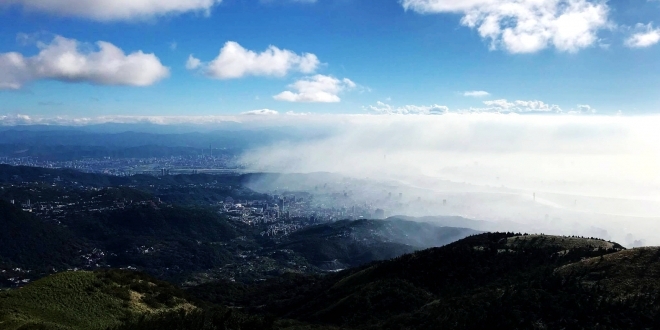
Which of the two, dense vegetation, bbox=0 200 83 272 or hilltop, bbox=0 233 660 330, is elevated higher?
hilltop, bbox=0 233 660 330

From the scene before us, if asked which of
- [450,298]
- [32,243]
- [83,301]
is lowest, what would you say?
[32,243]

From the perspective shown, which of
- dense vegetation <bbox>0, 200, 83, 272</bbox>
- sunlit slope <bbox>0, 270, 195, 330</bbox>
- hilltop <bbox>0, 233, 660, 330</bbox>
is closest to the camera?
sunlit slope <bbox>0, 270, 195, 330</bbox>

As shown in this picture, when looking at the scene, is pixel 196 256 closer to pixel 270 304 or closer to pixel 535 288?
pixel 270 304

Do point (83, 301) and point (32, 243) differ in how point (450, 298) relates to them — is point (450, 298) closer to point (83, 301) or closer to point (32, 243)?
point (83, 301)

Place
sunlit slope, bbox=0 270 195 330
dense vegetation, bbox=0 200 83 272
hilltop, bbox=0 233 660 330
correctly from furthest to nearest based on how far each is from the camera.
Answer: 1. dense vegetation, bbox=0 200 83 272
2. hilltop, bbox=0 233 660 330
3. sunlit slope, bbox=0 270 195 330

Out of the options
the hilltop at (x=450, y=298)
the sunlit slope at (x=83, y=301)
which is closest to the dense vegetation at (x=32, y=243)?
the sunlit slope at (x=83, y=301)

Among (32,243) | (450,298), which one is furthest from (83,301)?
(32,243)

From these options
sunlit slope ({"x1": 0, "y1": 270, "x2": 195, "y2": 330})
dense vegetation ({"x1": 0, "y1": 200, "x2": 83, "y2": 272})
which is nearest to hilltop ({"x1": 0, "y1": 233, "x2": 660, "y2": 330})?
sunlit slope ({"x1": 0, "y1": 270, "x2": 195, "y2": 330})

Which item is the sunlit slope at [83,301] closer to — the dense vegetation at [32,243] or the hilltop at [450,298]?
the hilltop at [450,298]

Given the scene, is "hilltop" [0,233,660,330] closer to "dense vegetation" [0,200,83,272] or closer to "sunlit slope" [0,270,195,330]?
"sunlit slope" [0,270,195,330]
